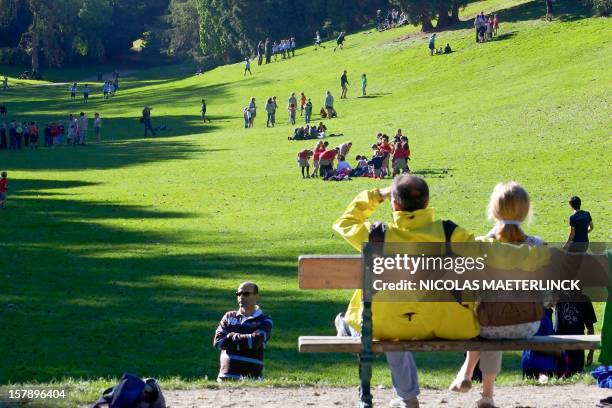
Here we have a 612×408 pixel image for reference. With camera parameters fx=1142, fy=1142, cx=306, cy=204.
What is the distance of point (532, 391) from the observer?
1022 centimetres

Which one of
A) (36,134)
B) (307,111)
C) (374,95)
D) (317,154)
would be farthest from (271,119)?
(317,154)

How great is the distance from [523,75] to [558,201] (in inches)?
1249

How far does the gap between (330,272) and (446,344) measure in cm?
98

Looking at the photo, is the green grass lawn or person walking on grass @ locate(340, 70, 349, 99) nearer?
the green grass lawn

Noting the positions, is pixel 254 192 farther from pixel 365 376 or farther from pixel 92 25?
pixel 92 25

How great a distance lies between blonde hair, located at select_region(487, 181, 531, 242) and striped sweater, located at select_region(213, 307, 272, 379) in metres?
3.23

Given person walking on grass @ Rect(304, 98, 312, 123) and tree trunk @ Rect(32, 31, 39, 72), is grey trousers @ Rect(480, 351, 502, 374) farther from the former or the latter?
tree trunk @ Rect(32, 31, 39, 72)

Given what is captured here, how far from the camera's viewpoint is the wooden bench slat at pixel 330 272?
8.16 metres

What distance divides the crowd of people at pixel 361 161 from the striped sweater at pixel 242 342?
2563 cm

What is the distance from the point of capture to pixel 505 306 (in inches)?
332

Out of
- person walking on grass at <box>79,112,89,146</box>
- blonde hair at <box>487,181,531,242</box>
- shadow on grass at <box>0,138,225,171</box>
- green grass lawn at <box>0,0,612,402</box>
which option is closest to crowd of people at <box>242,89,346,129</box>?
green grass lawn at <box>0,0,612,402</box>

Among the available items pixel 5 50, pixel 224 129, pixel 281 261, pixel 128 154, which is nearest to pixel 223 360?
Answer: pixel 281 261

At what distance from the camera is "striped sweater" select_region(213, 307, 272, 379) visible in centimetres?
1084

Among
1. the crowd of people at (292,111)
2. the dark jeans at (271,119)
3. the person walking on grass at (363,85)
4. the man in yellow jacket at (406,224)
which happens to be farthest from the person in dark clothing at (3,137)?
the man in yellow jacket at (406,224)
